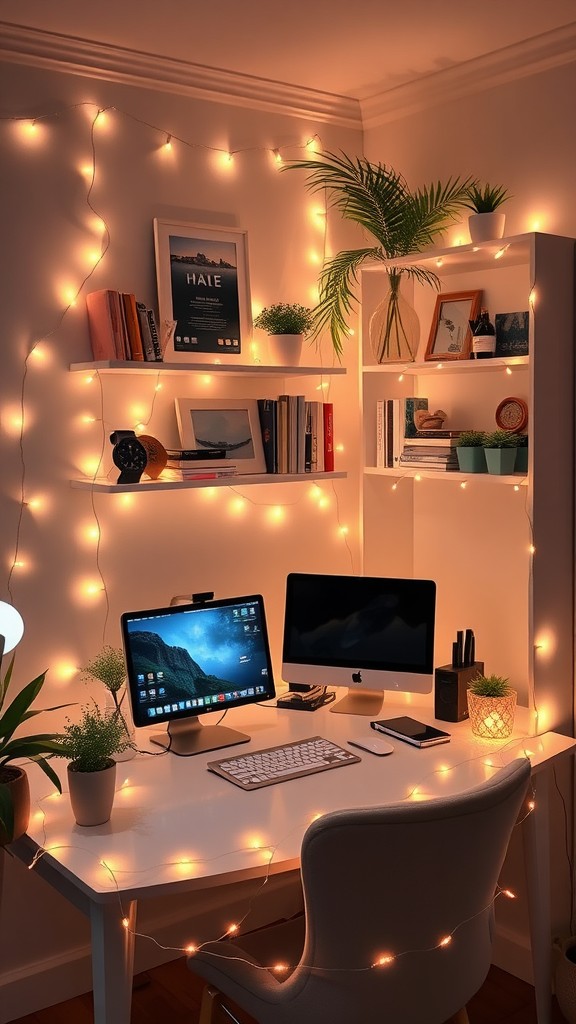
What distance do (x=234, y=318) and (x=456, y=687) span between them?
4.26 feet

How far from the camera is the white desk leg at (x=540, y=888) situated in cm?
255

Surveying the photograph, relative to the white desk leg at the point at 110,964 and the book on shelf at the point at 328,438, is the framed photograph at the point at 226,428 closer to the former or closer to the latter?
the book on shelf at the point at 328,438

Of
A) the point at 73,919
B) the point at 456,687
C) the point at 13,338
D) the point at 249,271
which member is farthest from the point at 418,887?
the point at 249,271

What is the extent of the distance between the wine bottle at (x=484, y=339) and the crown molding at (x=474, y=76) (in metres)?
0.71

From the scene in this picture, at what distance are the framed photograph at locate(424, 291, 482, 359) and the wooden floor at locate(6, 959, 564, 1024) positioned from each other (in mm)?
1874

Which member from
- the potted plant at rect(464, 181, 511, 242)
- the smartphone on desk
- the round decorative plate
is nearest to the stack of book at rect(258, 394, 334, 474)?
the round decorative plate

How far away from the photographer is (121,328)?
267 centimetres

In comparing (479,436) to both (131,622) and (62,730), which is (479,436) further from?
(62,730)

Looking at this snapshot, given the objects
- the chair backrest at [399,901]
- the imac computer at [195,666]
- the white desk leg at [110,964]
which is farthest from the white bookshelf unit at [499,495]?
the white desk leg at [110,964]

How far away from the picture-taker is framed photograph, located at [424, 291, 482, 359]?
2.99 meters

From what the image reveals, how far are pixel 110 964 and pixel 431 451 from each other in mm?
1680

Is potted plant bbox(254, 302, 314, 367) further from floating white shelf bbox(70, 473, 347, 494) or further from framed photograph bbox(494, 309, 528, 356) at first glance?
framed photograph bbox(494, 309, 528, 356)

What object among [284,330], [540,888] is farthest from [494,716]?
[284,330]

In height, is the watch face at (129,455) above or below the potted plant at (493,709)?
above
